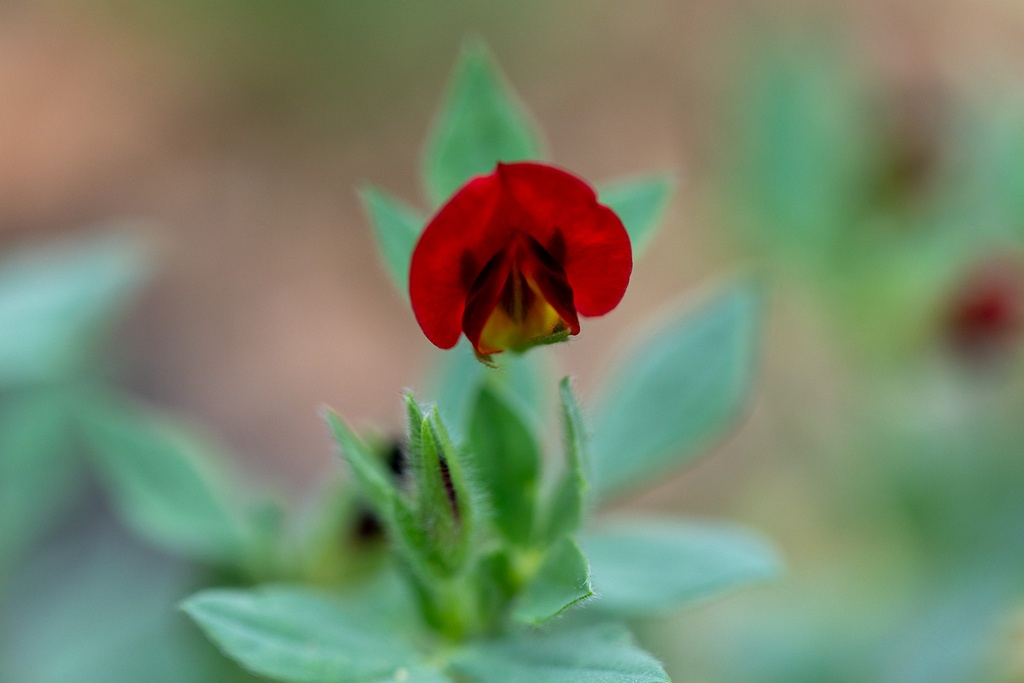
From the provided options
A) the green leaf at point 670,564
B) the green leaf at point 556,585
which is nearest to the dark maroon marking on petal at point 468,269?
the green leaf at point 556,585

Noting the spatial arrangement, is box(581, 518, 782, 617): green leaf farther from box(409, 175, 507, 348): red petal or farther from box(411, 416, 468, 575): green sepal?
box(409, 175, 507, 348): red petal

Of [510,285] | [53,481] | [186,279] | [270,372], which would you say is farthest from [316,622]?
[186,279]

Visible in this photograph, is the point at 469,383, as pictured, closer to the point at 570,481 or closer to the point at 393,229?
the point at 393,229

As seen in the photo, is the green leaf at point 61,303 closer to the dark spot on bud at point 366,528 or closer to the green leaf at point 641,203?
the dark spot on bud at point 366,528

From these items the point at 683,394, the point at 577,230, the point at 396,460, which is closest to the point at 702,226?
the point at 683,394

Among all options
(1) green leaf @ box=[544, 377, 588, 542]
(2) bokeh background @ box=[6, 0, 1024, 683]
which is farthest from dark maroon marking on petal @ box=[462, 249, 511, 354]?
(2) bokeh background @ box=[6, 0, 1024, 683]
